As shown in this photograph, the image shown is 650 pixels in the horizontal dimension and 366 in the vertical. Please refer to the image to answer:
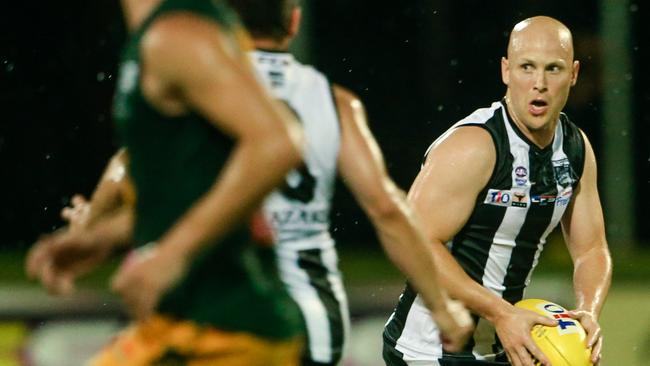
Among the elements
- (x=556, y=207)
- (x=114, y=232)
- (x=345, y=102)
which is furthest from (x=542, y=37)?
(x=114, y=232)

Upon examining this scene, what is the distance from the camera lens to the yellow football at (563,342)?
14.5 ft

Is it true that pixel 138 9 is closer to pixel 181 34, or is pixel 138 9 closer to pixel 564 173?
pixel 181 34

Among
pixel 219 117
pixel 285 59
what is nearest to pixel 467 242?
pixel 285 59

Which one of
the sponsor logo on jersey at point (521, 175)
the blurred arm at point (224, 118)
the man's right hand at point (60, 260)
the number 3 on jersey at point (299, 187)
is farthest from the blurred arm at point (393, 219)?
the sponsor logo on jersey at point (521, 175)

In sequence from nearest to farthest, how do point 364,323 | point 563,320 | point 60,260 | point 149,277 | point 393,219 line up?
point 149,277
point 60,260
point 393,219
point 563,320
point 364,323

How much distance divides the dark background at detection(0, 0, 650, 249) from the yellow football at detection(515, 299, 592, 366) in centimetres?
519

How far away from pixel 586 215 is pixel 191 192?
2795 mm

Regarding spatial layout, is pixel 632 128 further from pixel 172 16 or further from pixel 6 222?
pixel 172 16

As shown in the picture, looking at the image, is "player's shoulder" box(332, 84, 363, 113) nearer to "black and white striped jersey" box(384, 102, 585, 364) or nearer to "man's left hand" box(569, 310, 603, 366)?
"black and white striped jersey" box(384, 102, 585, 364)

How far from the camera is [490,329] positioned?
4770 millimetres

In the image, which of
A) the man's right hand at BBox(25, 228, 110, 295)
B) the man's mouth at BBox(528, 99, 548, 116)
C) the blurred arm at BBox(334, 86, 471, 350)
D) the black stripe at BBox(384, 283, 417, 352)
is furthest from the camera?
the black stripe at BBox(384, 283, 417, 352)

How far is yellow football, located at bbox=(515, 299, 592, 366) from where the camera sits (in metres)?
4.41

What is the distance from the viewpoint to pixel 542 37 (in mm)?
4867

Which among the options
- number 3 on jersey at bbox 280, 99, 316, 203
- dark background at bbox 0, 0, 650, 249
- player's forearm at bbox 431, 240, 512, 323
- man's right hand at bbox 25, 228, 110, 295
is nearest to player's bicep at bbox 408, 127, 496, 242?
player's forearm at bbox 431, 240, 512, 323
